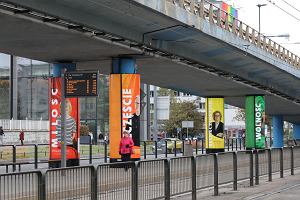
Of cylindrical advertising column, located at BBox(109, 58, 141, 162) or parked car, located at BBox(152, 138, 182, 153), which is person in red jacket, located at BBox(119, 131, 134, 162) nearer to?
cylindrical advertising column, located at BBox(109, 58, 141, 162)

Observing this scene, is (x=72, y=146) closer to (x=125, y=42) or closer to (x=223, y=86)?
(x=125, y=42)

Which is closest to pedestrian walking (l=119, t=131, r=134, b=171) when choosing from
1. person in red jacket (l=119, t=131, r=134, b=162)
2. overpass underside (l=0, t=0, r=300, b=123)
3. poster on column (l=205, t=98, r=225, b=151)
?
person in red jacket (l=119, t=131, r=134, b=162)

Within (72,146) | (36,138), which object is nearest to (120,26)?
(72,146)

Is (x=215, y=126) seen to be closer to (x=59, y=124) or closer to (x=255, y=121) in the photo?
(x=255, y=121)

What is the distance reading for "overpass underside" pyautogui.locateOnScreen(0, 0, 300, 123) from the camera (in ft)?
61.2

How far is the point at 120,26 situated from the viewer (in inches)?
855

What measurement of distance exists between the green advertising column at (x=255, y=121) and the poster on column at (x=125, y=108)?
2055cm

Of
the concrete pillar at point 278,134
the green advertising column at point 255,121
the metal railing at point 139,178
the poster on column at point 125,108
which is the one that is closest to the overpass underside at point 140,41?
the poster on column at point 125,108

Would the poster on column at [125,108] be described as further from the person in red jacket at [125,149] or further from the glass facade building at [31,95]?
the glass facade building at [31,95]

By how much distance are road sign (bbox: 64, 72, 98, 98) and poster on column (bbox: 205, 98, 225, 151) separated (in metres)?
25.6

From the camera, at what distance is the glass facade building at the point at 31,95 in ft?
203

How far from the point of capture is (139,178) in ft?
35.7

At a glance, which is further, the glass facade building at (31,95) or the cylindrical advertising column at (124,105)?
the glass facade building at (31,95)

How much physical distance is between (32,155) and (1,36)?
5.89 metres
